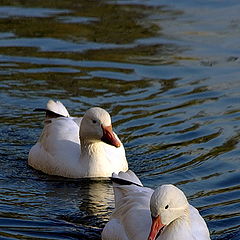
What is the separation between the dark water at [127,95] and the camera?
10141mm

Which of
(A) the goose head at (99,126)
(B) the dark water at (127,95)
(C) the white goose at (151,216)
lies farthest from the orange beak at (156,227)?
(A) the goose head at (99,126)

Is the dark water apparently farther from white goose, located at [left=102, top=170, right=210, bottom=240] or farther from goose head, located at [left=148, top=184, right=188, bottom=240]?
goose head, located at [left=148, top=184, right=188, bottom=240]

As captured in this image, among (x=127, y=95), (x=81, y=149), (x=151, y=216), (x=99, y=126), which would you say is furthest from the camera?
(x=127, y=95)

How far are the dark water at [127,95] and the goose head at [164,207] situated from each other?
3.47 ft

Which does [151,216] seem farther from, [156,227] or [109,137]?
[109,137]

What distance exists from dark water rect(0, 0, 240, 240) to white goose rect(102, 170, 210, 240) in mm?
473

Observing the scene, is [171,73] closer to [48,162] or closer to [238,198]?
[48,162]

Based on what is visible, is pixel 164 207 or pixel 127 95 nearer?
pixel 164 207

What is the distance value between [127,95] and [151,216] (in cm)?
591

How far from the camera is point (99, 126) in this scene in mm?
11148

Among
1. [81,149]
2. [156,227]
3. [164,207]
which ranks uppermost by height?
[164,207]

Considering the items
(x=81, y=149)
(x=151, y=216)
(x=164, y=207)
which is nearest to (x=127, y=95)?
(x=81, y=149)

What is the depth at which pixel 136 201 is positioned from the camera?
29.7ft

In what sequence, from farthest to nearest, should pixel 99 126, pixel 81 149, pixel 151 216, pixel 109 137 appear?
pixel 81 149 → pixel 99 126 → pixel 109 137 → pixel 151 216
